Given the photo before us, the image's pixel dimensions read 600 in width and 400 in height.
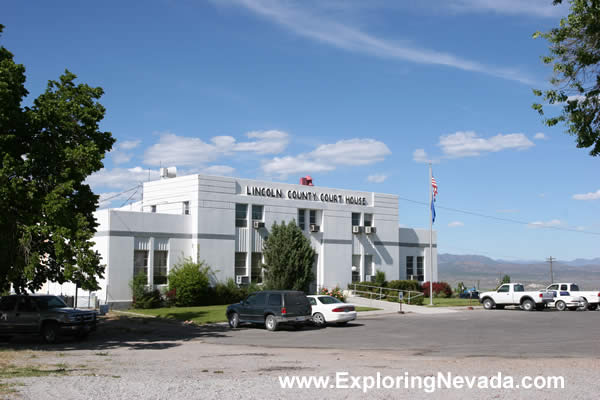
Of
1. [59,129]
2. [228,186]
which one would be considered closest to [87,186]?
[59,129]

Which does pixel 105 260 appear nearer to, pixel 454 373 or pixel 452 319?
pixel 452 319

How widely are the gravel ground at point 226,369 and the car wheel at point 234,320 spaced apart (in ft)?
16.1

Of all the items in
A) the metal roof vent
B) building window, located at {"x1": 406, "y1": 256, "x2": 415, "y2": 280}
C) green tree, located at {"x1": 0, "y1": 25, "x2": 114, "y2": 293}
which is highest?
the metal roof vent

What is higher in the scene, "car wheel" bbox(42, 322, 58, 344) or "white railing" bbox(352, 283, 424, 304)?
"white railing" bbox(352, 283, 424, 304)

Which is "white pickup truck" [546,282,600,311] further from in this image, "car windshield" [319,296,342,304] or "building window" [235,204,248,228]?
"building window" [235,204,248,228]

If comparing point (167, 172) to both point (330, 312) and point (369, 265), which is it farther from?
point (330, 312)

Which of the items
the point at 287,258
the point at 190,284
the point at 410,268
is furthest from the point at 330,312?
the point at 410,268

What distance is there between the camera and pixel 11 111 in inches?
763

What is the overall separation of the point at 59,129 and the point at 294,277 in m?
20.1

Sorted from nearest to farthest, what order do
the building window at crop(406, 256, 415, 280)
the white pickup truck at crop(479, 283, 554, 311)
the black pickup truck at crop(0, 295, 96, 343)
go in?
the black pickup truck at crop(0, 295, 96, 343) → the white pickup truck at crop(479, 283, 554, 311) → the building window at crop(406, 256, 415, 280)

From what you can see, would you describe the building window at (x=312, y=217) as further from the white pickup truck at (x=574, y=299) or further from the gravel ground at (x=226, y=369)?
the gravel ground at (x=226, y=369)

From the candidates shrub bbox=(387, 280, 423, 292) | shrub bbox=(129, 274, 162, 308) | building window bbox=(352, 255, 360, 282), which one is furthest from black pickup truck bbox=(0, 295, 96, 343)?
shrub bbox=(387, 280, 423, 292)

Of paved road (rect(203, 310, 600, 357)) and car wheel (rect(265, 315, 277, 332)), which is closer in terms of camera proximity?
paved road (rect(203, 310, 600, 357))

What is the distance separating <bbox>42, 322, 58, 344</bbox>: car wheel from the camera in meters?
20.4
